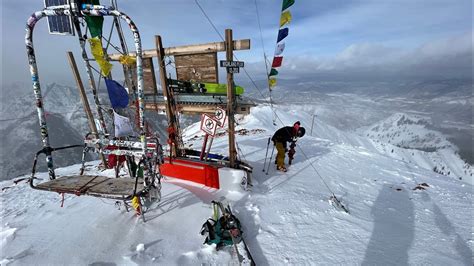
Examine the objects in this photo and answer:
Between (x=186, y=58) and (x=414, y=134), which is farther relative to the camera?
(x=414, y=134)

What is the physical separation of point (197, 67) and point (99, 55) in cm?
304

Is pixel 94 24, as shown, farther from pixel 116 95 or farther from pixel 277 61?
pixel 277 61

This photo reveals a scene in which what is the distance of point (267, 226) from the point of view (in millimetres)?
5848

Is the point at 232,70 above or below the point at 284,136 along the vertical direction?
above

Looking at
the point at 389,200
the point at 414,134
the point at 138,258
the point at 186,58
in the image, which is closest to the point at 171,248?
the point at 138,258

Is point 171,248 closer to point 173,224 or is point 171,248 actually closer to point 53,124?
point 173,224

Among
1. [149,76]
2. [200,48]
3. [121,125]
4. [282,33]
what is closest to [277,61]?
[282,33]

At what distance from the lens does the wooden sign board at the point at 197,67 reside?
7.46 m

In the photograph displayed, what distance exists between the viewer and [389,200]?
26.8ft

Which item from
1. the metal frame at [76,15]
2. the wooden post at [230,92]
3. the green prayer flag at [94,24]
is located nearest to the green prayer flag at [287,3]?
the wooden post at [230,92]

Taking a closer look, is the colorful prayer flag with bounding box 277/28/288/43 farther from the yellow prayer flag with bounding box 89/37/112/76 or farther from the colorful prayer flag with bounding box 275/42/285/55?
the yellow prayer flag with bounding box 89/37/112/76

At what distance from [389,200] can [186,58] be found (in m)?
8.60

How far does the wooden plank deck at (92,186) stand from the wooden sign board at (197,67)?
403 cm

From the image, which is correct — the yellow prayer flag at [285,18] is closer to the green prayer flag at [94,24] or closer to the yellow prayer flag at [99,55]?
the green prayer flag at [94,24]
